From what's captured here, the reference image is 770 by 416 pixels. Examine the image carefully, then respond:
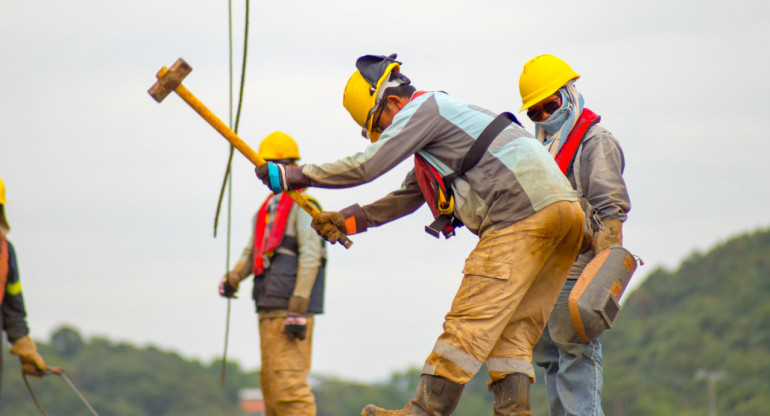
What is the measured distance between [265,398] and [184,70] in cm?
378

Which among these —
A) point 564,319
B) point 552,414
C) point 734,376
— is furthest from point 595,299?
point 734,376

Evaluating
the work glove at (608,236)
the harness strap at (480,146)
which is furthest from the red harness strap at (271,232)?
the harness strap at (480,146)

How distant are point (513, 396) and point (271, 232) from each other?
12.8ft

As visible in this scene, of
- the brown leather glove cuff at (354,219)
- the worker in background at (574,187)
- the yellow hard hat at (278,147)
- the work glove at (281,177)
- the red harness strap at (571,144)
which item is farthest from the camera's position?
the yellow hard hat at (278,147)

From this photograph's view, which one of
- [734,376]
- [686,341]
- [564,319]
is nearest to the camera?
[564,319]

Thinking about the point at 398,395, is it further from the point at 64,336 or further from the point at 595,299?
the point at 595,299

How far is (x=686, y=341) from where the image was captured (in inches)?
1978

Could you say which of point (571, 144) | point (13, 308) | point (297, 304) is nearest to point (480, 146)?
point (571, 144)

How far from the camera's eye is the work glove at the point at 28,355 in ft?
28.4

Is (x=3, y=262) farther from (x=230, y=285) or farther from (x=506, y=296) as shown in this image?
(x=506, y=296)

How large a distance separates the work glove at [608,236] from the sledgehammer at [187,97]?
1503mm

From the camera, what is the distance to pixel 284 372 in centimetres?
862

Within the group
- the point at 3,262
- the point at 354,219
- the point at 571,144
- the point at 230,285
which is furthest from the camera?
the point at 230,285

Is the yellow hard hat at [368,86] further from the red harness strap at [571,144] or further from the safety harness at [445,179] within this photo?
the red harness strap at [571,144]
